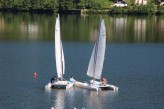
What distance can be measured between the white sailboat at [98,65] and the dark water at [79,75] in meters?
0.87

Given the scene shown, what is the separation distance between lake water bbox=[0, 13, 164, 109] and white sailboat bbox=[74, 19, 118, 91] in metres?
0.87

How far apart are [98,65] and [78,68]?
10232 mm

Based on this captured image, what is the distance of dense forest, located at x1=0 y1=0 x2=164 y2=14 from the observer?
172m

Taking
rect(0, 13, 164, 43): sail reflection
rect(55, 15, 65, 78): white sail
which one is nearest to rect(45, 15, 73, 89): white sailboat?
rect(55, 15, 65, 78): white sail

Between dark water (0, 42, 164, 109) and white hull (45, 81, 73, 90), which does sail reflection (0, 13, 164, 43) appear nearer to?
dark water (0, 42, 164, 109)

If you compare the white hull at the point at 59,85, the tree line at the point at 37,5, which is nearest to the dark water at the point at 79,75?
the white hull at the point at 59,85

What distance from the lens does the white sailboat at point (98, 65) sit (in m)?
63.8

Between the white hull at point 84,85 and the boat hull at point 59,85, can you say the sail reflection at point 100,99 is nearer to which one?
the white hull at point 84,85

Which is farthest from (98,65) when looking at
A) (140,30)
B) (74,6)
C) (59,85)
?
(74,6)

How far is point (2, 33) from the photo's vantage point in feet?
379

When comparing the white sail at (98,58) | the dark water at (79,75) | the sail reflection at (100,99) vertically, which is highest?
the white sail at (98,58)

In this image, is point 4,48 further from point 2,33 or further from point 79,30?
point 79,30

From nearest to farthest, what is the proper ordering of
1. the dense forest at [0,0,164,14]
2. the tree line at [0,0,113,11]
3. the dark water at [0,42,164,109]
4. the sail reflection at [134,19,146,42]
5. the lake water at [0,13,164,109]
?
the dark water at [0,42,164,109], the lake water at [0,13,164,109], the sail reflection at [134,19,146,42], the tree line at [0,0,113,11], the dense forest at [0,0,164,14]

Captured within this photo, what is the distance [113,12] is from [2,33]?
63.6 meters
